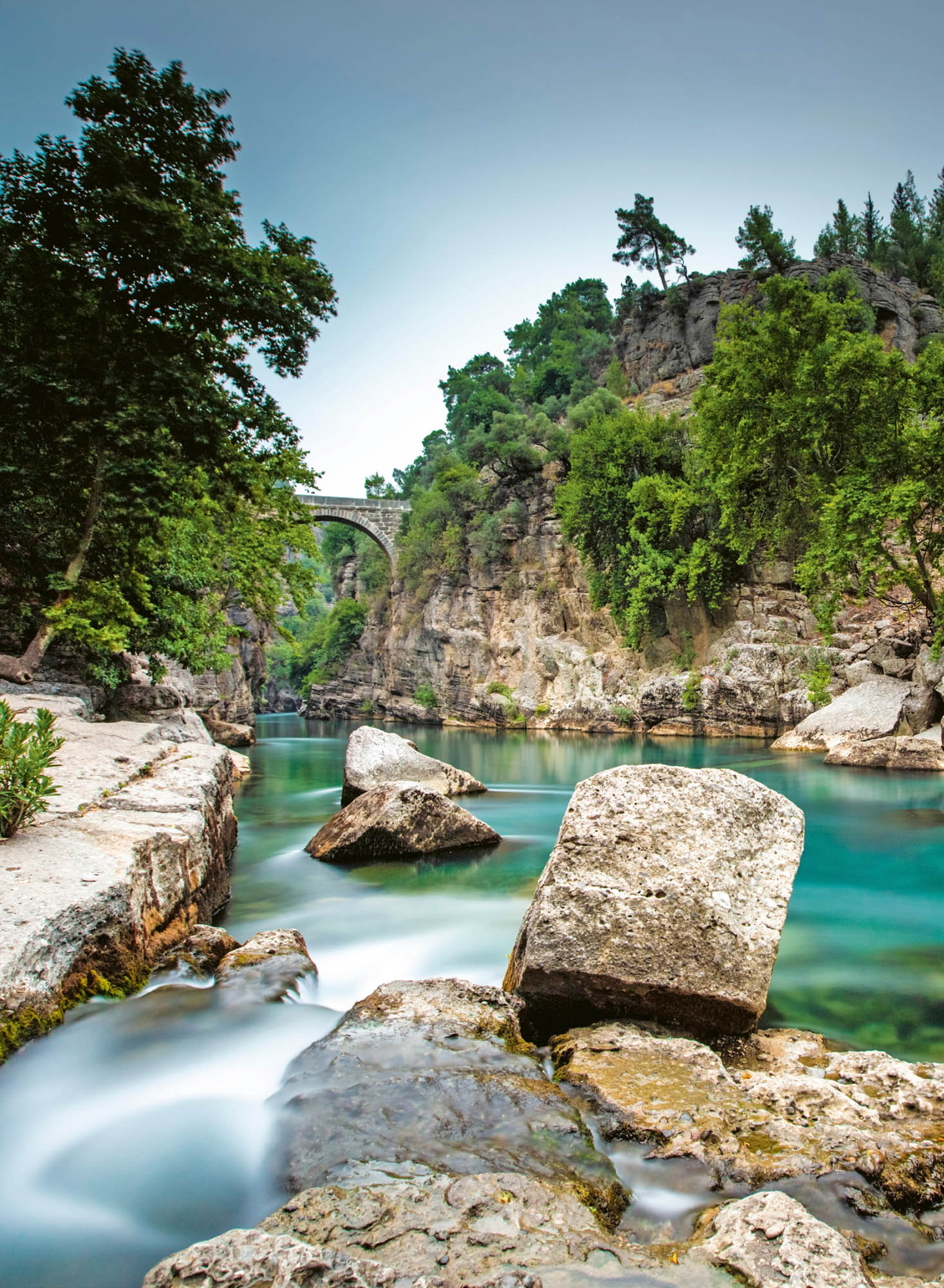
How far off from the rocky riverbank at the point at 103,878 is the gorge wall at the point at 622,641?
753 inches

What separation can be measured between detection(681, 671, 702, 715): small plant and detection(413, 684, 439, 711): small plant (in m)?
19.2

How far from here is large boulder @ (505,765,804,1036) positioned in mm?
3588

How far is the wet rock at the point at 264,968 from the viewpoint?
3.96 metres

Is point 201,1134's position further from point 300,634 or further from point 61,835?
point 300,634

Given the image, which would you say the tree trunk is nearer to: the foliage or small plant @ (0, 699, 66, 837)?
small plant @ (0, 699, 66, 837)

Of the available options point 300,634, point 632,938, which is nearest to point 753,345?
point 632,938

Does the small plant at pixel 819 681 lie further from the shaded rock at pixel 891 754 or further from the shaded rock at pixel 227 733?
the shaded rock at pixel 227 733

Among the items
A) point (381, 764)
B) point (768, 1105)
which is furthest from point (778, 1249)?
point (381, 764)

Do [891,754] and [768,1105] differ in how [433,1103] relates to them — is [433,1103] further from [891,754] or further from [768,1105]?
[891,754]

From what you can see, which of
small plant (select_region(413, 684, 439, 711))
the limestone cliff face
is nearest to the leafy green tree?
the limestone cliff face

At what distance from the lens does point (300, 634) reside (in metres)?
90.4

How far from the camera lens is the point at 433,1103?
279 centimetres

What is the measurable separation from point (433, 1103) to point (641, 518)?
2945 centimetres

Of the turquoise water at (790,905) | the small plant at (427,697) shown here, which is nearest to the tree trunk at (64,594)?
the turquoise water at (790,905)
